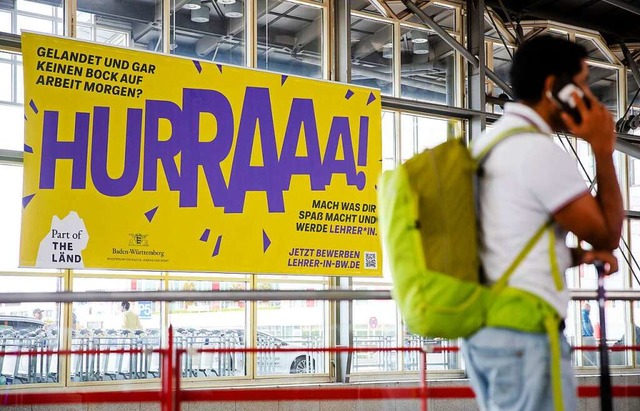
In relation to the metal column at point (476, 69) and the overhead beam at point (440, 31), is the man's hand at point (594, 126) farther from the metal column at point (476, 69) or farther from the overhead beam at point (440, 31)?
the metal column at point (476, 69)

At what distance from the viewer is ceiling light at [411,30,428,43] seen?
1248cm

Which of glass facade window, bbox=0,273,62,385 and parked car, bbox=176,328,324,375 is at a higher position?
glass facade window, bbox=0,273,62,385

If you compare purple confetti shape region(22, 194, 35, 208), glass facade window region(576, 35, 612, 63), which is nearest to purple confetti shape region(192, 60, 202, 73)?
purple confetti shape region(22, 194, 35, 208)

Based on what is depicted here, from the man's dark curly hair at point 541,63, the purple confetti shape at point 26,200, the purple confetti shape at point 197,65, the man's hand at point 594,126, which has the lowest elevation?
the man's hand at point 594,126

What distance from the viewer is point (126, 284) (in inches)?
374

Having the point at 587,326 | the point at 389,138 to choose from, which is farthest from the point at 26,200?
the point at 587,326

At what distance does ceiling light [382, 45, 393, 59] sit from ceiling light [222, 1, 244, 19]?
2.26m

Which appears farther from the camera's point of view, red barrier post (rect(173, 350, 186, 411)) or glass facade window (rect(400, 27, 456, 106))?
glass facade window (rect(400, 27, 456, 106))

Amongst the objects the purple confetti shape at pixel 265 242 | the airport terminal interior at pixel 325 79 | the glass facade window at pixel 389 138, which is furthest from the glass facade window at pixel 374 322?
the purple confetti shape at pixel 265 242

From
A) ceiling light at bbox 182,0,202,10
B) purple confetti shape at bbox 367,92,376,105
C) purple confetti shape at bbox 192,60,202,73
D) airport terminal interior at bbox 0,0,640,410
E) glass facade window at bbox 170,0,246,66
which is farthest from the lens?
purple confetti shape at bbox 367,92,376,105

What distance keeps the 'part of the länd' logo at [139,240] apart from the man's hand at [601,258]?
7.23 metres

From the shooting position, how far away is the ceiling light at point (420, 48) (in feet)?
41.0

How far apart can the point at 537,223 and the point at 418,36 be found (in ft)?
36.0

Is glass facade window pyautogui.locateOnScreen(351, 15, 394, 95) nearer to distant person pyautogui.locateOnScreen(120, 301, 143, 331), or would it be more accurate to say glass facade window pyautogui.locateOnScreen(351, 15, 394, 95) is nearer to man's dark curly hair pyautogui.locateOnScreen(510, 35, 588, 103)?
distant person pyautogui.locateOnScreen(120, 301, 143, 331)
